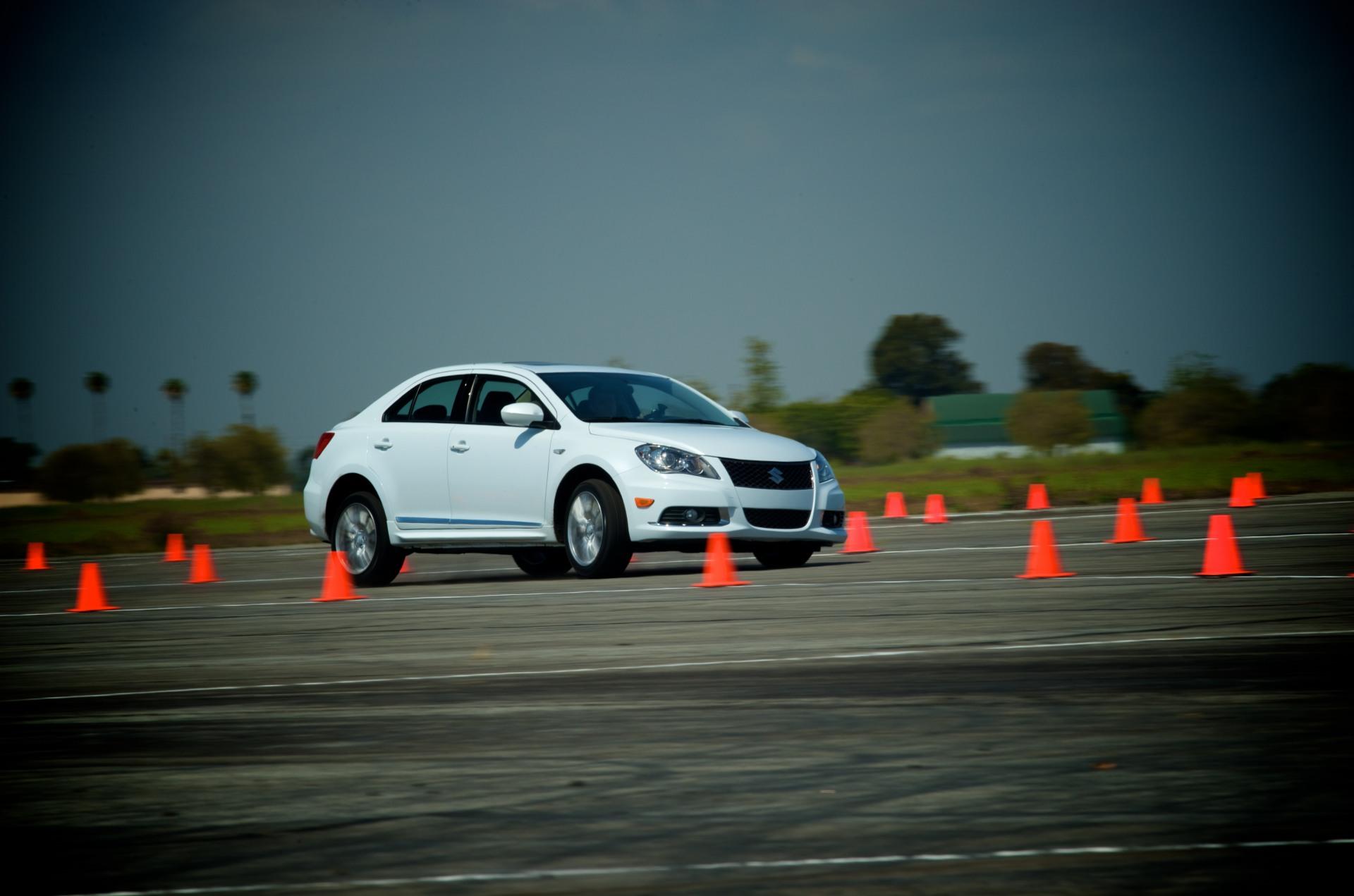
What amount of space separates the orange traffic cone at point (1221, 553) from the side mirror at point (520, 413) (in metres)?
5.41

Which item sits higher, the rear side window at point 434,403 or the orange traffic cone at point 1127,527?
the rear side window at point 434,403

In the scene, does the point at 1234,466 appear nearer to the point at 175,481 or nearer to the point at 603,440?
the point at 603,440

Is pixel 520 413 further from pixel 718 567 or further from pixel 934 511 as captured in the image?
pixel 934 511

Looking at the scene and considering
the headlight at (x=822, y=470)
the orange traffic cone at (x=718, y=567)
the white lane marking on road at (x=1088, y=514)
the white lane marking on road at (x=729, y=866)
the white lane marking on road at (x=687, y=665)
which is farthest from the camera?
the white lane marking on road at (x=1088, y=514)

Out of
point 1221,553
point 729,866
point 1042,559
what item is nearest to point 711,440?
point 1042,559

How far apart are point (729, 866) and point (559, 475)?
9746 millimetres

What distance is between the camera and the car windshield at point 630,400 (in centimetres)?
1439

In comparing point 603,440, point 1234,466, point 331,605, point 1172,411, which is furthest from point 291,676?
point 1172,411

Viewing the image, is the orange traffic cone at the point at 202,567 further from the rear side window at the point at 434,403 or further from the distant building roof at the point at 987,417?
the distant building roof at the point at 987,417

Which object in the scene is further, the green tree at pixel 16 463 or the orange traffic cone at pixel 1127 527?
the green tree at pixel 16 463

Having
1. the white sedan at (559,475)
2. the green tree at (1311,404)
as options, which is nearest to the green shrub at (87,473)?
the green tree at (1311,404)

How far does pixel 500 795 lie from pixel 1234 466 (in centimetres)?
4805

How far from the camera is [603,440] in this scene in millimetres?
13766

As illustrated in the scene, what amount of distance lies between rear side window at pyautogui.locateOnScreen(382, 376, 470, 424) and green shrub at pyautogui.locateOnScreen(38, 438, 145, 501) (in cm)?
9094
